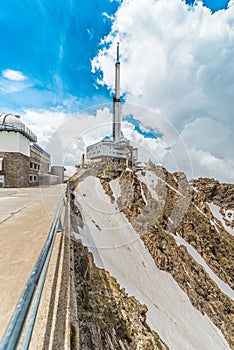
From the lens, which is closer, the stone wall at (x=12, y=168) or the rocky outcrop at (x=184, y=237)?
the rocky outcrop at (x=184, y=237)

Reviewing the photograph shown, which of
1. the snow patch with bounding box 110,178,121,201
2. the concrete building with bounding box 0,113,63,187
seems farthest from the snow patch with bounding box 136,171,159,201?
the concrete building with bounding box 0,113,63,187

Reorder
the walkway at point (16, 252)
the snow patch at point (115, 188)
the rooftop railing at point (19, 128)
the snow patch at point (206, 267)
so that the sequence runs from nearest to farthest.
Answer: the walkway at point (16, 252) < the snow patch at point (206, 267) < the rooftop railing at point (19, 128) < the snow patch at point (115, 188)

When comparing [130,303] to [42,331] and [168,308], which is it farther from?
[42,331]

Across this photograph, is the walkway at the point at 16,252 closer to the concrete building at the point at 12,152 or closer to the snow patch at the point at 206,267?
the concrete building at the point at 12,152

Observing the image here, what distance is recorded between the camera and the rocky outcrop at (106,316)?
331 cm

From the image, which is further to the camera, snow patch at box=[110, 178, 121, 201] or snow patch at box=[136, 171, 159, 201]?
snow patch at box=[110, 178, 121, 201]

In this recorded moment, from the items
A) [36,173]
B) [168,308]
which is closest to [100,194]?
[36,173]

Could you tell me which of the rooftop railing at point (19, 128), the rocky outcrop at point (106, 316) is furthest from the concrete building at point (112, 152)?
the rocky outcrop at point (106, 316)

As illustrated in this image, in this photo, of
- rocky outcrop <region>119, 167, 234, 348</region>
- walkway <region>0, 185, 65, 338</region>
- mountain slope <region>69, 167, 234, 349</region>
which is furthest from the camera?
rocky outcrop <region>119, 167, 234, 348</region>

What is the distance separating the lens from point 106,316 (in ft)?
14.7

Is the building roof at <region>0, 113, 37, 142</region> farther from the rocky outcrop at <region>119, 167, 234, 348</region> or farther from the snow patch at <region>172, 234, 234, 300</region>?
the snow patch at <region>172, 234, 234, 300</region>

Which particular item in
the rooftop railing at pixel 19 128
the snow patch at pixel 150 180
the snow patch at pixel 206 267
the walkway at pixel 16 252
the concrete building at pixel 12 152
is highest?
the rooftop railing at pixel 19 128

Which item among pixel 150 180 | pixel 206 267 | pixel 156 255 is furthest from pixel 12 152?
pixel 206 267

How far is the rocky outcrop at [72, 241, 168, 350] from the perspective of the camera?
10.9 ft
